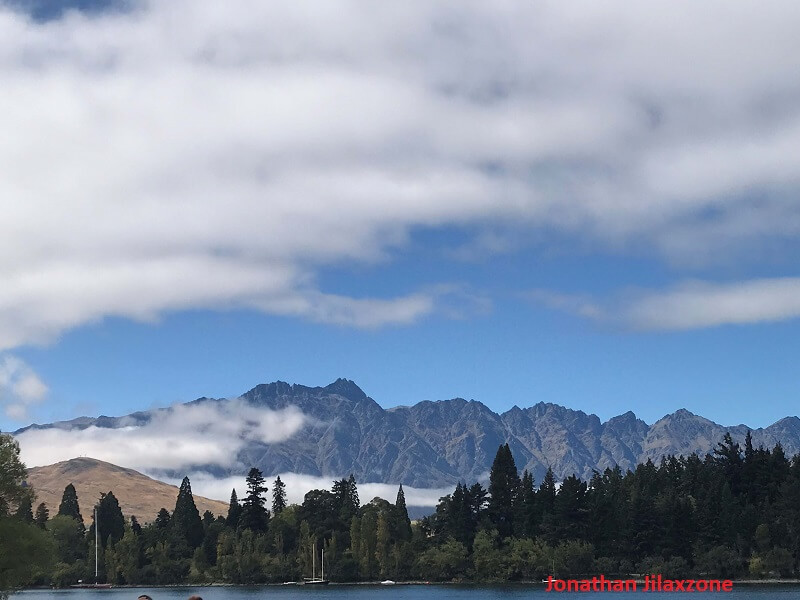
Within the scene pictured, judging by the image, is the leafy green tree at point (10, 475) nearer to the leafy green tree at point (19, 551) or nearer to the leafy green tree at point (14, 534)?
the leafy green tree at point (14, 534)

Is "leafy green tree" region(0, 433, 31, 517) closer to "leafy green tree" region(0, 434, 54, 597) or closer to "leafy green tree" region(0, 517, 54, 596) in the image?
"leafy green tree" region(0, 434, 54, 597)

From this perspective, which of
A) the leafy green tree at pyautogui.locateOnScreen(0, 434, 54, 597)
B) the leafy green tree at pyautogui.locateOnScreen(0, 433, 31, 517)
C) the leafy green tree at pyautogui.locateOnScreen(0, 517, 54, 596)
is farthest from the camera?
the leafy green tree at pyautogui.locateOnScreen(0, 517, 54, 596)

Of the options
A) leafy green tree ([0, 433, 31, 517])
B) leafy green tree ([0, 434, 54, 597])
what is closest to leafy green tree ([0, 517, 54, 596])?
leafy green tree ([0, 434, 54, 597])

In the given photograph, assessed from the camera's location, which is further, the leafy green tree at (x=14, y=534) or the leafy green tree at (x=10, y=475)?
the leafy green tree at (x=14, y=534)

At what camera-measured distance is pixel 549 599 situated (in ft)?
619

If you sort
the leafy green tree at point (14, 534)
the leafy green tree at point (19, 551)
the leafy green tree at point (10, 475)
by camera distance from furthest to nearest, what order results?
the leafy green tree at point (19, 551)
the leafy green tree at point (14, 534)
the leafy green tree at point (10, 475)

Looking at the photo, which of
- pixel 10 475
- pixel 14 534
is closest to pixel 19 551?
pixel 14 534

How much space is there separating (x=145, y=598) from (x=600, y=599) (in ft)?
530

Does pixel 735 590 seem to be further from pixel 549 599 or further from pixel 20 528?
pixel 20 528

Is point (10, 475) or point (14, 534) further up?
point (10, 475)

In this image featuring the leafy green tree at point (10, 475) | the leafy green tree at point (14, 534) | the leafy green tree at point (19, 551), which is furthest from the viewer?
the leafy green tree at point (19, 551)

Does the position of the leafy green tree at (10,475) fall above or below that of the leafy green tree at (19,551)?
above

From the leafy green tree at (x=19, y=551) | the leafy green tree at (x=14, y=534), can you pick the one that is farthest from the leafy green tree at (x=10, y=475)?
the leafy green tree at (x=19, y=551)

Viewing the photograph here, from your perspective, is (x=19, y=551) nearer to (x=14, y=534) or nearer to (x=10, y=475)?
(x=14, y=534)
